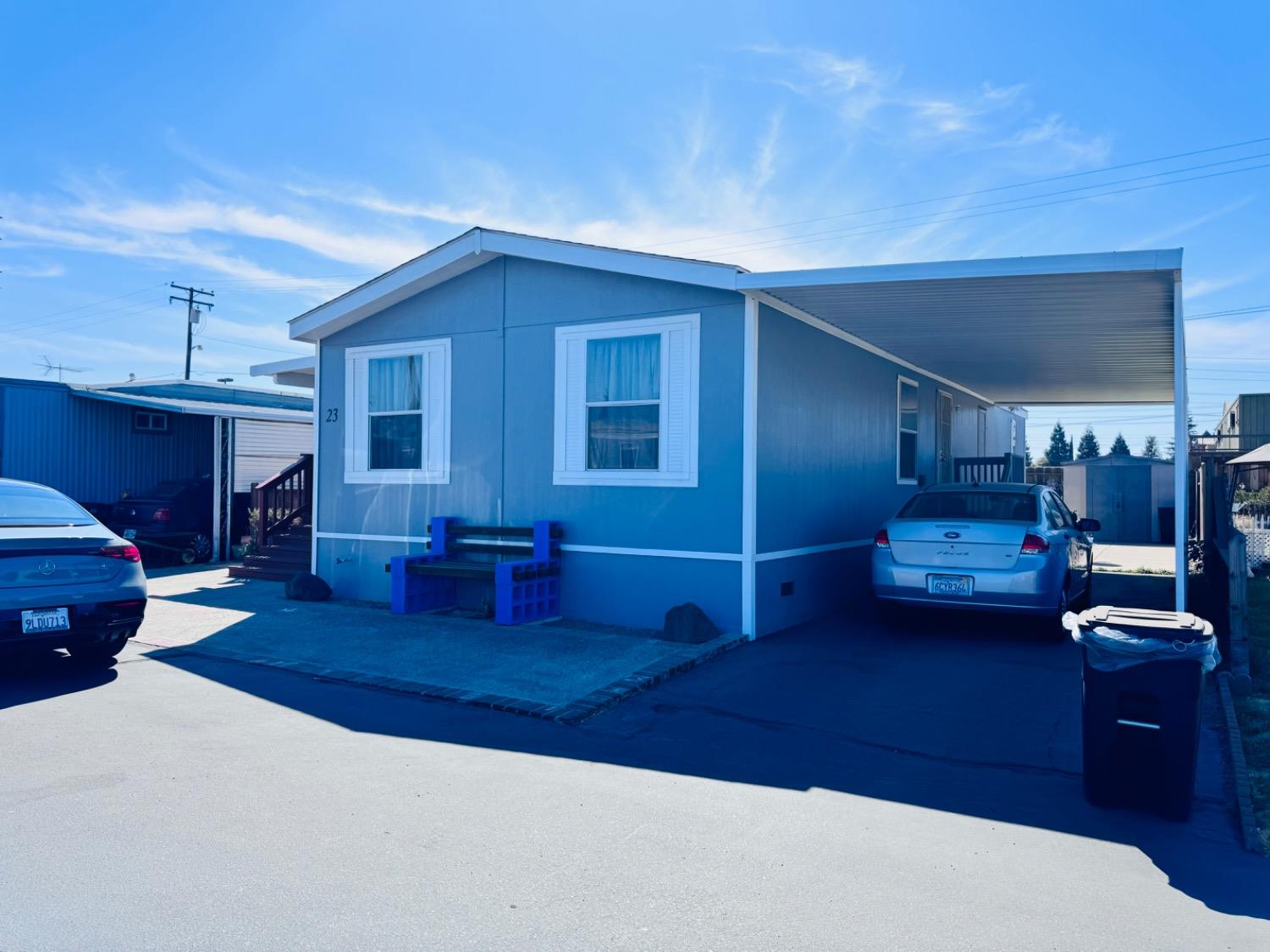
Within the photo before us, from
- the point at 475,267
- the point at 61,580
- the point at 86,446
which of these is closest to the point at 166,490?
the point at 86,446

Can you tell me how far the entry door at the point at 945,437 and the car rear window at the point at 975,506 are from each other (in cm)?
567

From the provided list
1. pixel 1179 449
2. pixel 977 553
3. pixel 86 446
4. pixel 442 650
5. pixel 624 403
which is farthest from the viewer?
pixel 86 446

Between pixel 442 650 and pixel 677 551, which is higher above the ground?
pixel 677 551

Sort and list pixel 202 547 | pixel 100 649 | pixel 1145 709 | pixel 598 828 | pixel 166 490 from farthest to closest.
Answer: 1. pixel 166 490
2. pixel 202 547
3. pixel 100 649
4. pixel 1145 709
5. pixel 598 828

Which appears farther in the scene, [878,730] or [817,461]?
[817,461]

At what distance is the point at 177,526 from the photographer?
15.7 metres

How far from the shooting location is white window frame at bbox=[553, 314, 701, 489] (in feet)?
28.8

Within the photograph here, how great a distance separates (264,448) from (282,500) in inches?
136

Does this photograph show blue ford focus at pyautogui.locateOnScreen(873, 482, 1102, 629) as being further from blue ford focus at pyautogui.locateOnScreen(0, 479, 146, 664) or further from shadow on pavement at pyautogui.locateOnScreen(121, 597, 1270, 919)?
blue ford focus at pyautogui.locateOnScreen(0, 479, 146, 664)

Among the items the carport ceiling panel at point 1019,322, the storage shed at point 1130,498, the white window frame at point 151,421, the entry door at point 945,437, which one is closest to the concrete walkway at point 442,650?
the carport ceiling panel at point 1019,322

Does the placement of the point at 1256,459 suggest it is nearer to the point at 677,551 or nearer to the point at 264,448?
the point at 677,551

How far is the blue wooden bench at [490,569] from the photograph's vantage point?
29.7ft

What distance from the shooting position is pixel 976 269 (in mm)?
7289

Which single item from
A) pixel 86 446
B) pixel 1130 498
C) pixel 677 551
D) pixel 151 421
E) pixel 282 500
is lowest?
pixel 677 551
